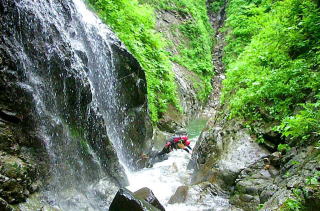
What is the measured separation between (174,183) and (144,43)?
25.9 feet

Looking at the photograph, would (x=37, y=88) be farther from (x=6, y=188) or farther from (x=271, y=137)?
(x=271, y=137)

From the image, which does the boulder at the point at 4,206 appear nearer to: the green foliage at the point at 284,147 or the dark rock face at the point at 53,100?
the dark rock face at the point at 53,100

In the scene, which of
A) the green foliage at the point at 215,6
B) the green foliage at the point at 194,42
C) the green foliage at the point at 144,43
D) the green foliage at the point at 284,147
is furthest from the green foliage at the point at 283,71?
the green foliage at the point at 215,6

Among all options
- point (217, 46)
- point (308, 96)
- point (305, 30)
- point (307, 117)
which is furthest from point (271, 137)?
point (217, 46)

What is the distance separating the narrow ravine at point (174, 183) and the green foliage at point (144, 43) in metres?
3.09

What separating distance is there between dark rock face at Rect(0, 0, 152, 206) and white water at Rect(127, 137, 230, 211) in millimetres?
853

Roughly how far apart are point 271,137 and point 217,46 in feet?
80.1

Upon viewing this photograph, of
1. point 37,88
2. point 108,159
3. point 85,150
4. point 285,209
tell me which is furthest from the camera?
point 108,159

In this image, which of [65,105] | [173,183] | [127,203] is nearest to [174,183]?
[173,183]

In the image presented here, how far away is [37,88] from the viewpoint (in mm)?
5777

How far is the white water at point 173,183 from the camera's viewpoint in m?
6.21

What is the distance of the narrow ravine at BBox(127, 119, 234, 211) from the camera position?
20.4ft

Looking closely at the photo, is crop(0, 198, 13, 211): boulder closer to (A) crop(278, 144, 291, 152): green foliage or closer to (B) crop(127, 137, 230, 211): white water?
(B) crop(127, 137, 230, 211): white water

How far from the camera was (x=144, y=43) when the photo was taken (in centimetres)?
1384
